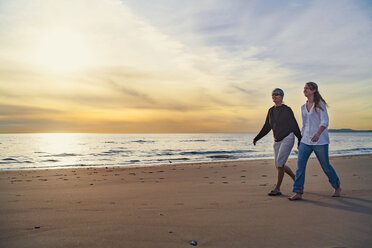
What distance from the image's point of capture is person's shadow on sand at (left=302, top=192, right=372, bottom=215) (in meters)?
4.34

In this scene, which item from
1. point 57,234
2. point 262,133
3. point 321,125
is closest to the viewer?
point 57,234

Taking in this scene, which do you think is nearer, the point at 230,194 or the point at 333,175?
the point at 333,175

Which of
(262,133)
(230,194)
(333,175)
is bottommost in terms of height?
(230,194)

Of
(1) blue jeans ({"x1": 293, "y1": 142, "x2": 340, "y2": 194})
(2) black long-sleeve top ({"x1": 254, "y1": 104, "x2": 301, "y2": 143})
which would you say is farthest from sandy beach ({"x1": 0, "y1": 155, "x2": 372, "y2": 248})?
(2) black long-sleeve top ({"x1": 254, "y1": 104, "x2": 301, "y2": 143})

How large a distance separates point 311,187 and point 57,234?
538 cm

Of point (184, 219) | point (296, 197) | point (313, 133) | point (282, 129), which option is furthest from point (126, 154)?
point (184, 219)

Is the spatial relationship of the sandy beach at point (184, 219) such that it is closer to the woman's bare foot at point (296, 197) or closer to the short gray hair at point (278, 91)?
the woman's bare foot at point (296, 197)

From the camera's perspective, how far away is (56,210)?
14.1 ft

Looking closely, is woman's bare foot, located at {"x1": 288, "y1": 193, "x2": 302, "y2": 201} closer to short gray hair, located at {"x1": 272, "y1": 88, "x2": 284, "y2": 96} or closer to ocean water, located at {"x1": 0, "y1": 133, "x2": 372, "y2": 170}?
short gray hair, located at {"x1": 272, "y1": 88, "x2": 284, "y2": 96}

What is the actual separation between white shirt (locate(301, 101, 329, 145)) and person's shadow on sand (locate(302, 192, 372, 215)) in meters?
1.03

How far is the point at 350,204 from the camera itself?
4.68 m

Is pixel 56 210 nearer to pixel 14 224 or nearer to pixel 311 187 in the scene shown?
pixel 14 224

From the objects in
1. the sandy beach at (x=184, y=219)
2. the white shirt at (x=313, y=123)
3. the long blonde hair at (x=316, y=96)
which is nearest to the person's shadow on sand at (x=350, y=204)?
the sandy beach at (x=184, y=219)

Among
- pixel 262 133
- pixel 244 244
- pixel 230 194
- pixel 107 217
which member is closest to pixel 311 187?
pixel 262 133
